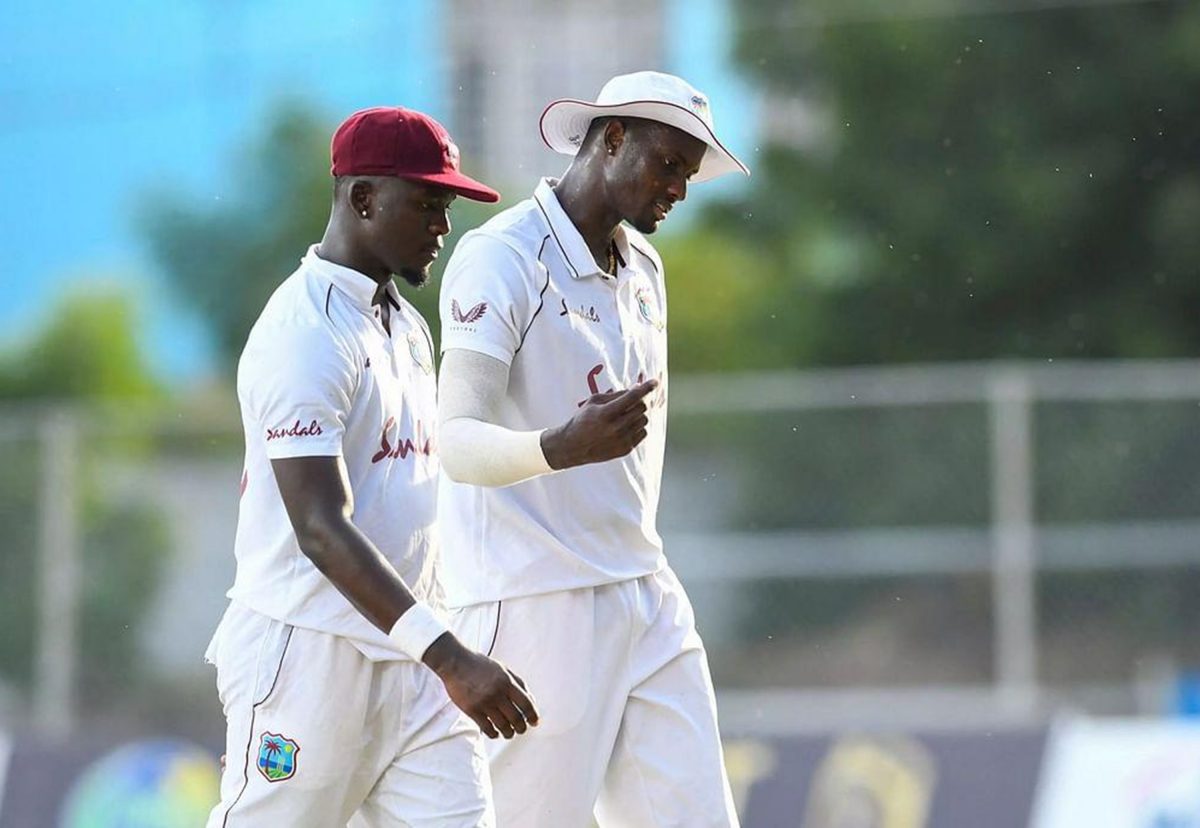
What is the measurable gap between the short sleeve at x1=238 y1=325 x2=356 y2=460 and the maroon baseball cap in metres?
0.35

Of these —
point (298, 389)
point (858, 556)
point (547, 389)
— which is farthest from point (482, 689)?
point (858, 556)

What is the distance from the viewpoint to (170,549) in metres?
13.6

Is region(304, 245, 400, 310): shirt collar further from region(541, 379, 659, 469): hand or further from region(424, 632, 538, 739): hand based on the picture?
region(424, 632, 538, 739): hand

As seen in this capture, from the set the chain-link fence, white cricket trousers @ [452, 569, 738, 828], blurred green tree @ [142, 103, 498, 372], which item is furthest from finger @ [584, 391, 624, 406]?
blurred green tree @ [142, 103, 498, 372]

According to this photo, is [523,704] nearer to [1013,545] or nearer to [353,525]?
[353,525]

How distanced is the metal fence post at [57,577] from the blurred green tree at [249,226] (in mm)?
14540

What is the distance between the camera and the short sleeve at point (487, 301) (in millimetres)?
4406

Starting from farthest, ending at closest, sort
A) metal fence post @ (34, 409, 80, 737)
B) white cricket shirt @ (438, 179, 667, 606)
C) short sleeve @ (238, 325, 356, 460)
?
metal fence post @ (34, 409, 80, 737) → white cricket shirt @ (438, 179, 667, 606) → short sleeve @ (238, 325, 356, 460)

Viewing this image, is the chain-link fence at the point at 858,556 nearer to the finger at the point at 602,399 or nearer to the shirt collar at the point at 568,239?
the shirt collar at the point at 568,239

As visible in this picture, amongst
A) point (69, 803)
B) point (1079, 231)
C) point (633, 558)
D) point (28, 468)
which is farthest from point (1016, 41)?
point (633, 558)

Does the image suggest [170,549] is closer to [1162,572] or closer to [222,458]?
[222,458]

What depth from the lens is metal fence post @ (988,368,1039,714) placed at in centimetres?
1196

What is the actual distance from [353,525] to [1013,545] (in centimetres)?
852

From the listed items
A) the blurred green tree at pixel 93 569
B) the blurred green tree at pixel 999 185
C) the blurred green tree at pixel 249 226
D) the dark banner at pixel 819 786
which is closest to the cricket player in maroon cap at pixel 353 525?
the dark banner at pixel 819 786
